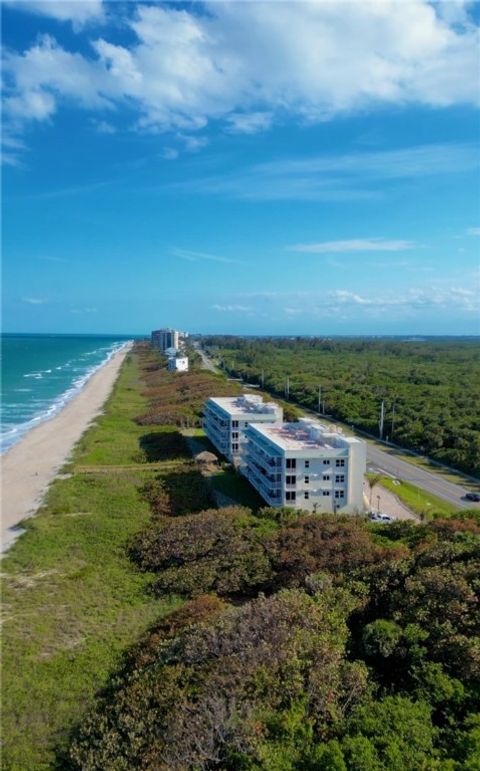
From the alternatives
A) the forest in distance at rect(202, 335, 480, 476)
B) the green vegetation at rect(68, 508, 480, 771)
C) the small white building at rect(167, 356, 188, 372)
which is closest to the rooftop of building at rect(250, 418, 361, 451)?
the green vegetation at rect(68, 508, 480, 771)

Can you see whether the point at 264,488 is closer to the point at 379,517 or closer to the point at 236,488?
the point at 236,488

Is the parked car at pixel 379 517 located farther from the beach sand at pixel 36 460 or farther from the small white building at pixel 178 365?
the small white building at pixel 178 365

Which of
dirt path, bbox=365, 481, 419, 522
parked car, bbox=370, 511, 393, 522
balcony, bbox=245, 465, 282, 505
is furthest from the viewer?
dirt path, bbox=365, 481, 419, 522

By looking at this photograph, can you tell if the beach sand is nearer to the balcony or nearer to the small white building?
the balcony

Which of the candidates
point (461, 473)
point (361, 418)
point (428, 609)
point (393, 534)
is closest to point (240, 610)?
point (428, 609)

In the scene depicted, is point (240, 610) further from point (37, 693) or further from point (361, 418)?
point (361, 418)

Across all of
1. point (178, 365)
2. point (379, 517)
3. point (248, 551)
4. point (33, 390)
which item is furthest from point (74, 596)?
point (178, 365)
